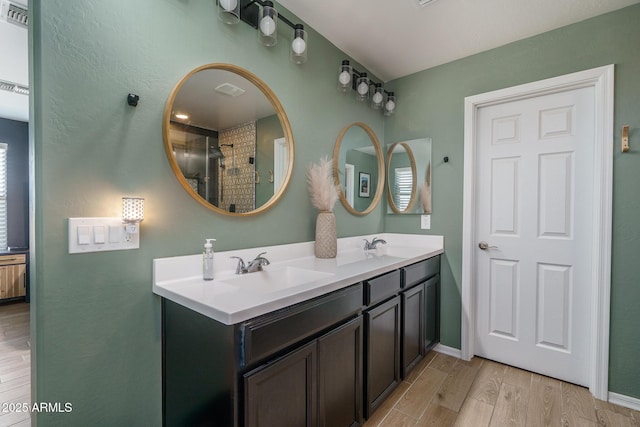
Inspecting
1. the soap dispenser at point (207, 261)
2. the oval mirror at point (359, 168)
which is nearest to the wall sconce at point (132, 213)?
the soap dispenser at point (207, 261)

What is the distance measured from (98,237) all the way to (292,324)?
0.83m

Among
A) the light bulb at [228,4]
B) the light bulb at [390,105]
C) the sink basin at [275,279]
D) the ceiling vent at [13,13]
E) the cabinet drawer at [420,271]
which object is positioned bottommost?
the cabinet drawer at [420,271]

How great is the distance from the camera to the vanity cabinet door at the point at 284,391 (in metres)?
0.99

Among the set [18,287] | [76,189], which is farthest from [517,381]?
[18,287]

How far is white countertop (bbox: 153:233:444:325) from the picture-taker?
40.3 inches

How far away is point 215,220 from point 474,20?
2107 millimetres

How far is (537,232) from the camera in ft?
7.04

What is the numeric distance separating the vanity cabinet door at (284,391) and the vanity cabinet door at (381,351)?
1.50 ft


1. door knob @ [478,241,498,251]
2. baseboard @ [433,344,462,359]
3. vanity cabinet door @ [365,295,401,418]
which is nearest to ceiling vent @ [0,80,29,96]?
vanity cabinet door @ [365,295,401,418]

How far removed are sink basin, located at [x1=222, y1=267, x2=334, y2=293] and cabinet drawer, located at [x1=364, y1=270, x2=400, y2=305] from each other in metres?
0.24

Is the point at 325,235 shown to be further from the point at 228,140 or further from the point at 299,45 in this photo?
the point at 299,45

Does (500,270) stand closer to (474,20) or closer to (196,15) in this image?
(474,20)

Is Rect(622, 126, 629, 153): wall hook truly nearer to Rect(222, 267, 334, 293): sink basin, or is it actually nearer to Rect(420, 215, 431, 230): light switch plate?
Rect(420, 215, 431, 230): light switch plate

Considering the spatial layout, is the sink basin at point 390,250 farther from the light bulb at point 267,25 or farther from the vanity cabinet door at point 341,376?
the light bulb at point 267,25
